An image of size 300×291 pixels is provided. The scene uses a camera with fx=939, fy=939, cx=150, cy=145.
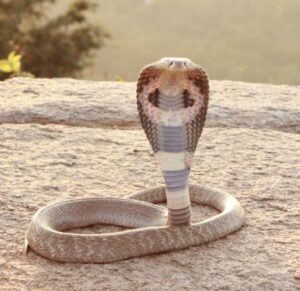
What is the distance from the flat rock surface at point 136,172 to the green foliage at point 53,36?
660cm

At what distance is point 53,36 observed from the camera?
13766 millimetres

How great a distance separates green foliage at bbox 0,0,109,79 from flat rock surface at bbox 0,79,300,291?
6.60 metres

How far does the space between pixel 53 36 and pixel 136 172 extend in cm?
Result: 931

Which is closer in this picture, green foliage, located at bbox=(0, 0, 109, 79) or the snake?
the snake

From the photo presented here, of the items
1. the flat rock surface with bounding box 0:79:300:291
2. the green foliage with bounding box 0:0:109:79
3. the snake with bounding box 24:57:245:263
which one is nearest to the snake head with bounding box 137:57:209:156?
the snake with bounding box 24:57:245:263

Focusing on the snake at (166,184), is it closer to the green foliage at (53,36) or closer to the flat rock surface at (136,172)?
the flat rock surface at (136,172)

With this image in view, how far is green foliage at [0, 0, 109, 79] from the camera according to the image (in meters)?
13.4

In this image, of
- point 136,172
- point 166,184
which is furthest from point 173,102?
point 136,172

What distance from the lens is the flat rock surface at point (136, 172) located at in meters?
3.31

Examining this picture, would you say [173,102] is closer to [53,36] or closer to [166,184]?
[166,184]

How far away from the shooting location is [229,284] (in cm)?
324

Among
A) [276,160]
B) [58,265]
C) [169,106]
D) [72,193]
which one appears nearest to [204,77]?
[169,106]

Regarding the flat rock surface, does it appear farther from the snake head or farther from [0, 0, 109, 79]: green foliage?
[0, 0, 109, 79]: green foliage

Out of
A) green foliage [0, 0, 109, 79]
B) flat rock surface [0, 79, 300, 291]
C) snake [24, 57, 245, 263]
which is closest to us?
flat rock surface [0, 79, 300, 291]
